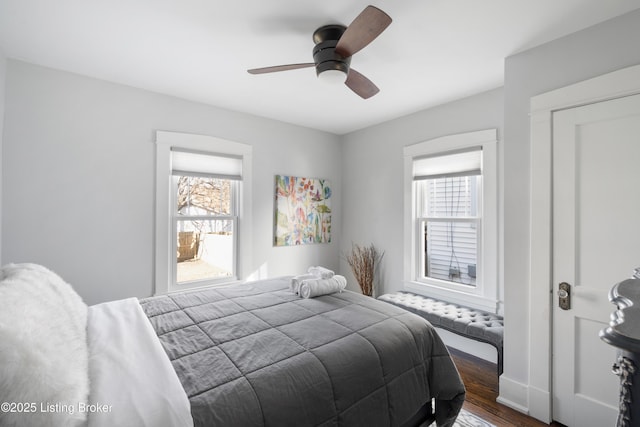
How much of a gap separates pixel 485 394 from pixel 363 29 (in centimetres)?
278

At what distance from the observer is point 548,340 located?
6.41 feet

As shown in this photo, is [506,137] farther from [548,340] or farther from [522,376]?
[522,376]

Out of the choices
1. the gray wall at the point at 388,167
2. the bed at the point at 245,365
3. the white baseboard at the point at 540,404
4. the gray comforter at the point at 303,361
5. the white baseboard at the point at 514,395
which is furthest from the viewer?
the gray wall at the point at 388,167

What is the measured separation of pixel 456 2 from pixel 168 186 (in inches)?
110

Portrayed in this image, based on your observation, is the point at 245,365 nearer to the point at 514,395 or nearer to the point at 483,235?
the point at 514,395

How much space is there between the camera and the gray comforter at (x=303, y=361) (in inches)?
41.2

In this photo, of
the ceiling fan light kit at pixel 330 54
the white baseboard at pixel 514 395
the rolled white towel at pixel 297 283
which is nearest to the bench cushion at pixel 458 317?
the white baseboard at pixel 514 395

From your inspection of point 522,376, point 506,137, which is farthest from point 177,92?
point 522,376

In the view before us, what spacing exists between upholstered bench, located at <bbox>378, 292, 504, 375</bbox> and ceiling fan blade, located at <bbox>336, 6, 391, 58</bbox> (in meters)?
2.33

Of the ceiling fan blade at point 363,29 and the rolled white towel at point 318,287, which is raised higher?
the ceiling fan blade at point 363,29

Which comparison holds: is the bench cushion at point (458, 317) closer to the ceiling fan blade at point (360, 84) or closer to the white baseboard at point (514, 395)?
the white baseboard at point (514, 395)

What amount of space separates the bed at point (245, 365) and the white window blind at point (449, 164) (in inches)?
73.5

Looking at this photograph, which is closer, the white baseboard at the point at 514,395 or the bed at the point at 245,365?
the bed at the point at 245,365

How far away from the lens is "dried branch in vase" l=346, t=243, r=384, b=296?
375 cm
